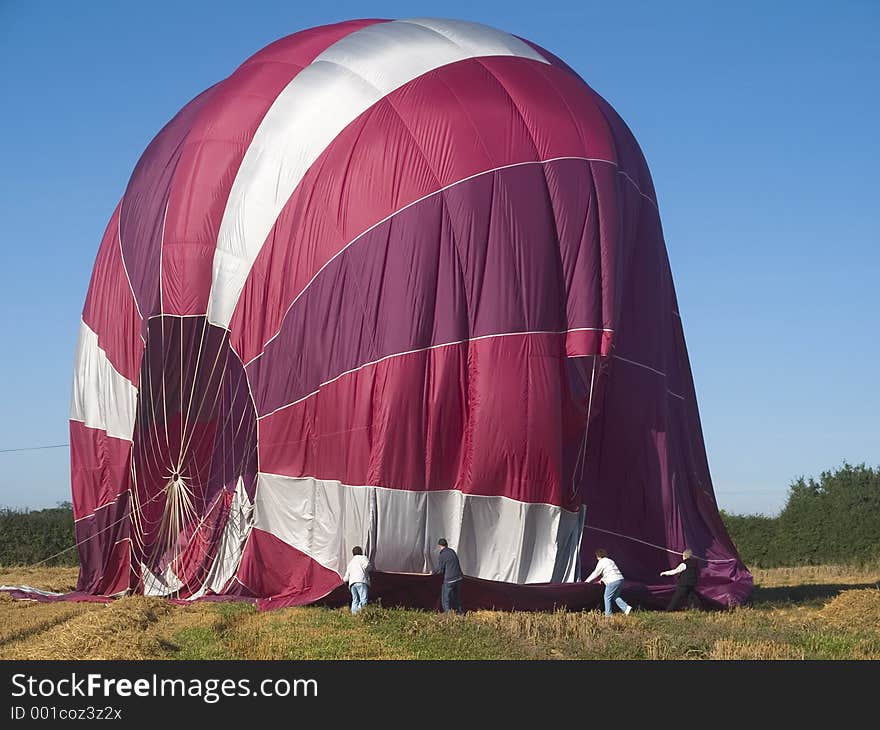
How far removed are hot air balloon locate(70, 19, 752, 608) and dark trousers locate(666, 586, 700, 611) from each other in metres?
0.28

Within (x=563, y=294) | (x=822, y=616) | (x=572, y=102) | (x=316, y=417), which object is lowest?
(x=822, y=616)

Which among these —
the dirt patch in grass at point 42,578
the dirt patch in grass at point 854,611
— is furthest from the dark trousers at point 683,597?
the dirt patch in grass at point 42,578

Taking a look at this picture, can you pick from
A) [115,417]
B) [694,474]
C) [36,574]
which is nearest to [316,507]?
[115,417]

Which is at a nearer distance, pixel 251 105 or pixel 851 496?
pixel 251 105

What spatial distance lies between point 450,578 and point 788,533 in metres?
20.3

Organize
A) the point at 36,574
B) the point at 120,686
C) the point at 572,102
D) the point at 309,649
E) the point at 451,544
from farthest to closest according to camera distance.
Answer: the point at 36,574 → the point at 572,102 → the point at 451,544 → the point at 309,649 → the point at 120,686

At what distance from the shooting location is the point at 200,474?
55.9ft

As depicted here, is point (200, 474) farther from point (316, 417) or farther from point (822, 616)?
point (822, 616)

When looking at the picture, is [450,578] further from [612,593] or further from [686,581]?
[686,581]

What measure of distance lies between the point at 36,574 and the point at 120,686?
15967 millimetres

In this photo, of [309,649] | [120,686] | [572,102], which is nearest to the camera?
[120,686]

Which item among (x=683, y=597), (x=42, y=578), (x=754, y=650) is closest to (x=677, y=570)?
(x=683, y=597)

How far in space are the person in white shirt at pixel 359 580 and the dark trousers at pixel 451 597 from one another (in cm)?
90

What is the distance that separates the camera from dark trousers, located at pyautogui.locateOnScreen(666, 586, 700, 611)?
49.0 ft
